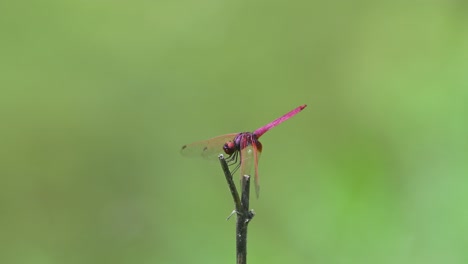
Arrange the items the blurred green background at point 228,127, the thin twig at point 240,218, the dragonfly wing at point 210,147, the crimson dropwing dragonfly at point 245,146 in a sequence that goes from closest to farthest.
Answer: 1. the thin twig at point 240,218
2. the crimson dropwing dragonfly at point 245,146
3. the dragonfly wing at point 210,147
4. the blurred green background at point 228,127

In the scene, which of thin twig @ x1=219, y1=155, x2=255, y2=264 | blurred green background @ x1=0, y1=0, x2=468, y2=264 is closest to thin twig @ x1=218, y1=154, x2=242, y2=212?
thin twig @ x1=219, y1=155, x2=255, y2=264

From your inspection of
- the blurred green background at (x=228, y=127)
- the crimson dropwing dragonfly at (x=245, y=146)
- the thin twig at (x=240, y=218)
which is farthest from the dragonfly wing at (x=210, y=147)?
the blurred green background at (x=228, y=127)

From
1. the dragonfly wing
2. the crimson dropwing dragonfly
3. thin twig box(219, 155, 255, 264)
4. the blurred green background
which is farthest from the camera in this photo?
the blurred green background

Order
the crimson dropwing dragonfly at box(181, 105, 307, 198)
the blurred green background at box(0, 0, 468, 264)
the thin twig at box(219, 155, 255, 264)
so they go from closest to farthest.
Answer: the thin twig at box(219, 155, 255, 264) < the crimson dropwing dragonfly at box(181, 105, 307, 198) < the blurred green background at box(0, 0, 468, 264)

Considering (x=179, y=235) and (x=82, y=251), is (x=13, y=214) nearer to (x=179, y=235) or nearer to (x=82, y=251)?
(x=82, y=251)

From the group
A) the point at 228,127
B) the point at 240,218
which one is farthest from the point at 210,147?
the point at 228,127

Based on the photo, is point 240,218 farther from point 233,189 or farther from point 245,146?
point 245,146

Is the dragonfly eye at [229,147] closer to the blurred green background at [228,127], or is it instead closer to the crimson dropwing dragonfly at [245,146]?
the crimson dropwing dragonfly at [245,146]

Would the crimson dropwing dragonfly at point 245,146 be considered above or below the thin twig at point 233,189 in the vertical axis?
above

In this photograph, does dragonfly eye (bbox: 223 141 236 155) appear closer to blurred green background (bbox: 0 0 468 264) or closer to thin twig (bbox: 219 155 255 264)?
thin twig (bbox: 219 155 255 264)
